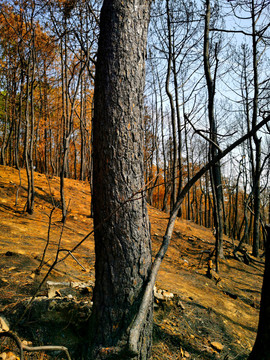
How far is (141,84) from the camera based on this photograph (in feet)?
5.93

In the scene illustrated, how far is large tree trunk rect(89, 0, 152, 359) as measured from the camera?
5.33 ft

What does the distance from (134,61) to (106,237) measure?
1349 millimetres

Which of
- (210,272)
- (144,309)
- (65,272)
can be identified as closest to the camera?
(144,309)

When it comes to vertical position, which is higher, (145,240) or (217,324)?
(145,240)

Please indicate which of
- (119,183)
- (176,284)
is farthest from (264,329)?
(176,284)

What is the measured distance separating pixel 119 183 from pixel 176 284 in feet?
9.23

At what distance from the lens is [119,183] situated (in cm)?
166

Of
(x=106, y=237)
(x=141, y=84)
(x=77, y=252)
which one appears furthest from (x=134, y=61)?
(x=77, y=252)

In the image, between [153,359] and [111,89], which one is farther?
[153,359]

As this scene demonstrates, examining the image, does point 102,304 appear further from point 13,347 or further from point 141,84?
point 141,84

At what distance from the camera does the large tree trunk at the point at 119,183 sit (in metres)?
1.62

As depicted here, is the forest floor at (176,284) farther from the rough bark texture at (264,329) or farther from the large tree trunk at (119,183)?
the rough bark texture at (264,329)

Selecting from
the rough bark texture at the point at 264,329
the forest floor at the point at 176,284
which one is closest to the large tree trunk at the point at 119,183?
the forest floor at the point at 176,284

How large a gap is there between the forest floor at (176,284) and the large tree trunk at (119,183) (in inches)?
16.0
